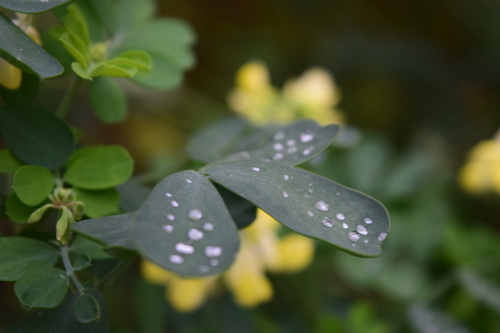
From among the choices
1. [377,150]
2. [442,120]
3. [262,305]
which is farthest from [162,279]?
[442,120]

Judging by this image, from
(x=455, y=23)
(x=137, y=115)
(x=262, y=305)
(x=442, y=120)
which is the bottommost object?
(x=137, y=115)

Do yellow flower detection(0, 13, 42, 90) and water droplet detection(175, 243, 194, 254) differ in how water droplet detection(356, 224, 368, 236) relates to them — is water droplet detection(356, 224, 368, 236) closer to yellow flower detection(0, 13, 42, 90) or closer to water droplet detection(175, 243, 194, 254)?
water droplet detection(175, 243, 194, 254)

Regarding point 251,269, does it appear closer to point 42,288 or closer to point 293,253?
point 293,253

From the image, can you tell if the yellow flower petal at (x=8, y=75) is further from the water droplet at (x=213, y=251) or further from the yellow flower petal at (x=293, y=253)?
the yellow flower petal at (x=293, y=253)

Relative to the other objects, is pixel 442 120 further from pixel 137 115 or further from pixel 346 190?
pixel 346 190

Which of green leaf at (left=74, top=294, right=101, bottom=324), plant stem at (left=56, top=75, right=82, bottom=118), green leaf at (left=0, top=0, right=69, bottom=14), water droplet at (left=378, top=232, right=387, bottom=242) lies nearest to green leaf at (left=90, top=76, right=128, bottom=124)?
plant stem at (left=56, top=75, right=82, bottom=118)

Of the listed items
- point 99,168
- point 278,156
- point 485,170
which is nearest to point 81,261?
point 99,168

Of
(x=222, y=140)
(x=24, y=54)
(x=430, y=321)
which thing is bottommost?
(x=430, y=321)
